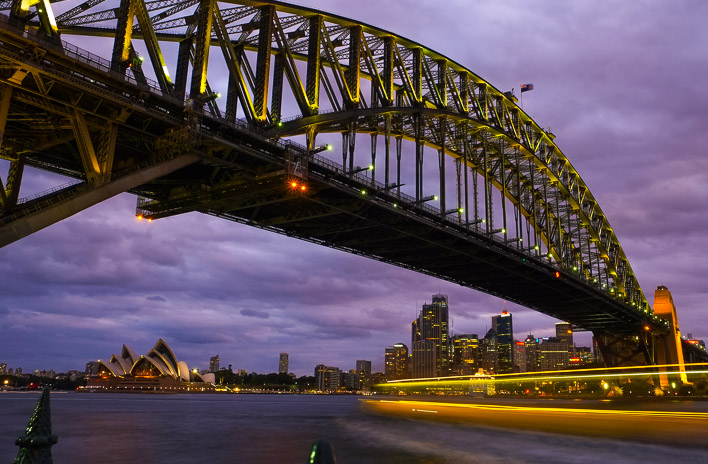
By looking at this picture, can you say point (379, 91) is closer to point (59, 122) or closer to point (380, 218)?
point (380, 218)

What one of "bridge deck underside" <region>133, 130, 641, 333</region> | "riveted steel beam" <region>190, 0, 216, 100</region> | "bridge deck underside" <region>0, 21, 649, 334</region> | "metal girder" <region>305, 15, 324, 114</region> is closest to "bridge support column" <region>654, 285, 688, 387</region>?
"bridge deck underside" <region>133, 130, 641, 333</region>

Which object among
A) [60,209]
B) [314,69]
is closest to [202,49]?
[314,69]

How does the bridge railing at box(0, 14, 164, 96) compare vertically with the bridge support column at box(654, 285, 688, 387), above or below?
above

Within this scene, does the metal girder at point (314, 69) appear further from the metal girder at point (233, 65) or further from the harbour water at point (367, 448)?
the harbour water at point (367, 448)

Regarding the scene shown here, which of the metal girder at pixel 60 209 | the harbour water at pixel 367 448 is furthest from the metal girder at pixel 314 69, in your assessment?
the harbour water at pixel 367 448

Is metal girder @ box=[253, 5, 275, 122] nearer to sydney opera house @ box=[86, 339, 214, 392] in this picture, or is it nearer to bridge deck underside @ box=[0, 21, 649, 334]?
bridge deck underside @ box=[0, 21, 649, 334]

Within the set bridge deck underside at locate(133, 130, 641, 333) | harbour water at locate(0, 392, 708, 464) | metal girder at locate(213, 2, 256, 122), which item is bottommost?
harbour water at locate(0, 392, 708, 464)

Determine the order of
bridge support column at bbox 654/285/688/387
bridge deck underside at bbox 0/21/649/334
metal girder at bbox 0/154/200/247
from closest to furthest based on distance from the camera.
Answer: metal girder at bbox 0/154/200/247, bridge deck underside at bbox 0/21/649/334, bridge support column at bbox 654/285/688/387

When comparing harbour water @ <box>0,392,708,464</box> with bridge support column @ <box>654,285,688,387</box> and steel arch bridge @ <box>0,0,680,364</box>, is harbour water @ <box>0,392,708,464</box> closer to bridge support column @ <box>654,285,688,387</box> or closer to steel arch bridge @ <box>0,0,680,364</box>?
steel arch bridge @ <box>0,0,680,364</box>

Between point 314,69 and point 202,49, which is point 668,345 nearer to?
point 314,69

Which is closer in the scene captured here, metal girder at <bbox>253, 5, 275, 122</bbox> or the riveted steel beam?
the riveted steel beam

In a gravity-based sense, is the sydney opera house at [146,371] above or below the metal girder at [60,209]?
below

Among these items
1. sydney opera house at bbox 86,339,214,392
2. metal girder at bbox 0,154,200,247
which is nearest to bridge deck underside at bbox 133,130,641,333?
A: metal girder at bbox 0,154,200,247

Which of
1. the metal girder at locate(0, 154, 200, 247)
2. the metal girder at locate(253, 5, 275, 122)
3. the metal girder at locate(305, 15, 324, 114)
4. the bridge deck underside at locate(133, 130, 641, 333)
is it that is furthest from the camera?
the metal girder at locate(305, 15, 324, 114)
